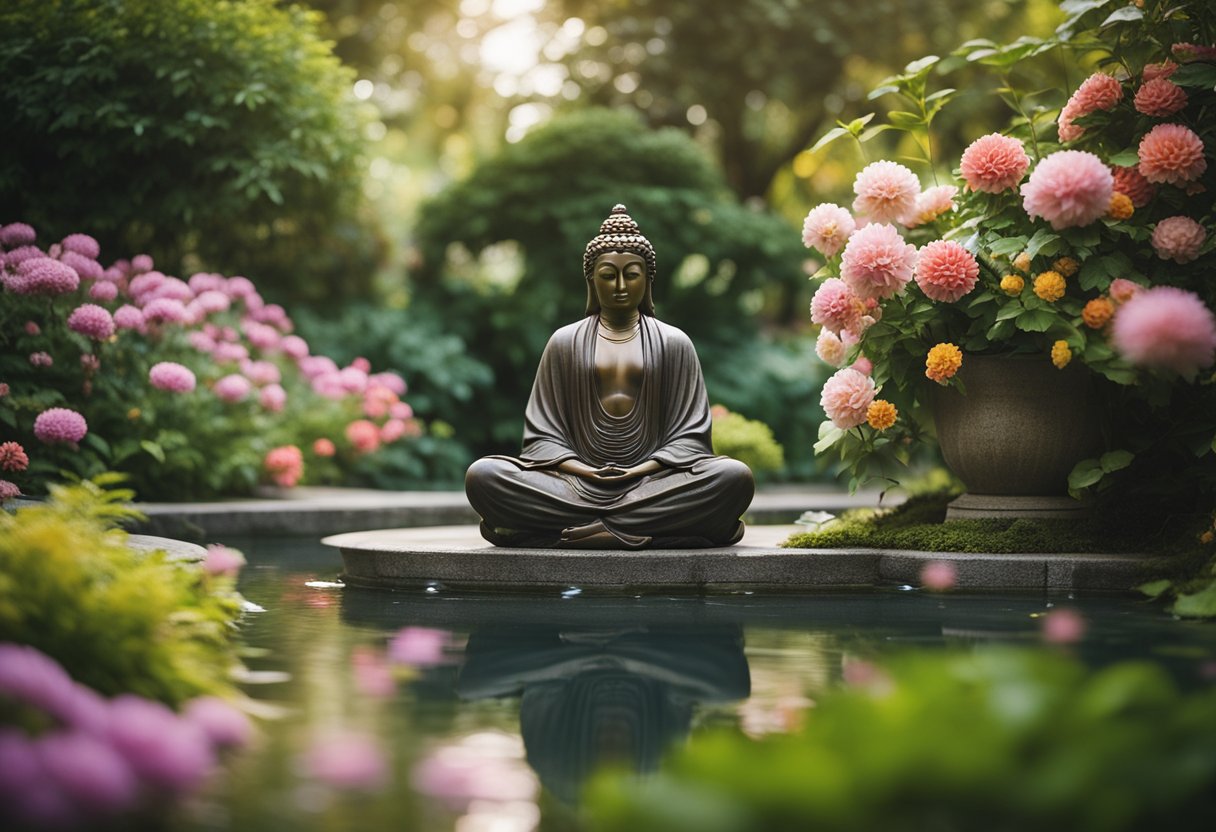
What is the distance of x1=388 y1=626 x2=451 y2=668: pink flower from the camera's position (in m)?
4.70

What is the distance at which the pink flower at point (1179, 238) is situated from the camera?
21.1 feet

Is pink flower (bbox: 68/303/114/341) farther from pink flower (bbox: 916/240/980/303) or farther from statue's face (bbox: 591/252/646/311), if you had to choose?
pink flower (bbox: 916/240/980/303)

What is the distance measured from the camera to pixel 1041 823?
218cm

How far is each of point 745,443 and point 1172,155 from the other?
6.11 metres

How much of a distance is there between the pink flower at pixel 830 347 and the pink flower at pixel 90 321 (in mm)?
4999

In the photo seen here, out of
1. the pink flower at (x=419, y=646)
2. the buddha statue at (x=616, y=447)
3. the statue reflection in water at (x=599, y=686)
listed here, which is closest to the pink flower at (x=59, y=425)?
the buddha statue at (x=616, y=447)

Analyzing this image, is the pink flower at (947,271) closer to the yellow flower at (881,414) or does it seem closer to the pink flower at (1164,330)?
the yellow flower at (881,414)

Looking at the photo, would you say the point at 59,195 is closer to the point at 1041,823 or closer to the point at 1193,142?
the point at 1193,142

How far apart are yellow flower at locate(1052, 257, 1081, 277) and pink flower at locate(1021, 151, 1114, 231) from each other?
31cm

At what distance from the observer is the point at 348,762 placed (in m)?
3.13

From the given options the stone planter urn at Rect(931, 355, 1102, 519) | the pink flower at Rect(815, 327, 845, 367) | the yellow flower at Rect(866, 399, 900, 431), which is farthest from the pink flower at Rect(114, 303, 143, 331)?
the stone planter urn at Rect(931, 355, 1102, 519)

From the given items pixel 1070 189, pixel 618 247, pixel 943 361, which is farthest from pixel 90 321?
pixel 1070 189

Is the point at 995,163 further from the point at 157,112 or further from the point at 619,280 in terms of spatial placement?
the point at 157,112

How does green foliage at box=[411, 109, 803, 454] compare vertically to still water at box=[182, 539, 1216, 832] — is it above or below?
above
